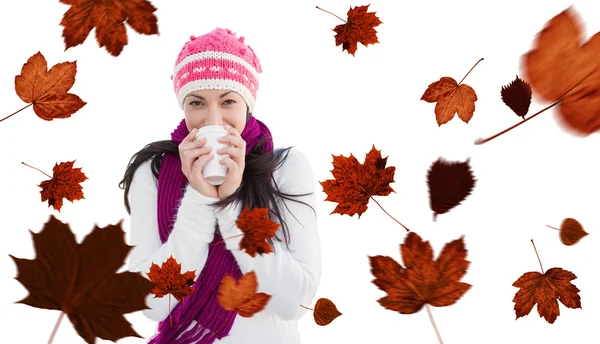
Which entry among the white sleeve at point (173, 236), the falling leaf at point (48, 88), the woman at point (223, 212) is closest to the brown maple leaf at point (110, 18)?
the falling leaf at point (48, 88)

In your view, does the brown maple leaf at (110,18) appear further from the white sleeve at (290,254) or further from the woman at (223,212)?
the white sleeve at (290,254)

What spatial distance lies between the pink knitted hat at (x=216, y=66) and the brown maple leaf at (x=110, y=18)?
0.52 ft

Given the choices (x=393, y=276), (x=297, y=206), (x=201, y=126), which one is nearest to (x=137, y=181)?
(x=201, y=126)

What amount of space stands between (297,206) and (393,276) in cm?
37

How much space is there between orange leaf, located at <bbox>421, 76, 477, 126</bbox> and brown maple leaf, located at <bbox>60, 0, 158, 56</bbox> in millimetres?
486

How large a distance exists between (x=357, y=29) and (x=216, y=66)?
0.27m

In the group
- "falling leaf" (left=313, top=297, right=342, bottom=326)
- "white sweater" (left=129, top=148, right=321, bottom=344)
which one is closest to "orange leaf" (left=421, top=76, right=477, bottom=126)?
"white sweater" (left=129, top=148, right=321, bottom=344)

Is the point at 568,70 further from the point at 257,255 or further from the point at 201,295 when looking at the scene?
the point at 201,295

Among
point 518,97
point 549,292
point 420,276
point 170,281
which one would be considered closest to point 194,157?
point 170,281

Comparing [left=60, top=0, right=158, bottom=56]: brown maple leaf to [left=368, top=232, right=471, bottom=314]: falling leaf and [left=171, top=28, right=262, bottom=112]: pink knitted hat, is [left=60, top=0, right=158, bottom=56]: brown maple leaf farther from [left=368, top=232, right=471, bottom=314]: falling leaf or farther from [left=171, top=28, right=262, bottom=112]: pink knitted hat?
[left=368, top=232, right=471, bottom=314]: falling leaf

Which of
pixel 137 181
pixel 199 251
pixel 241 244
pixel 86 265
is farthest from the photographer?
pixel 137 181

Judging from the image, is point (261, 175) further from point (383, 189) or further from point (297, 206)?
point (383, 189)

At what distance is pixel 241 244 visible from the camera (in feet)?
3.36

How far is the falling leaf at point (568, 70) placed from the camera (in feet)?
2.89
